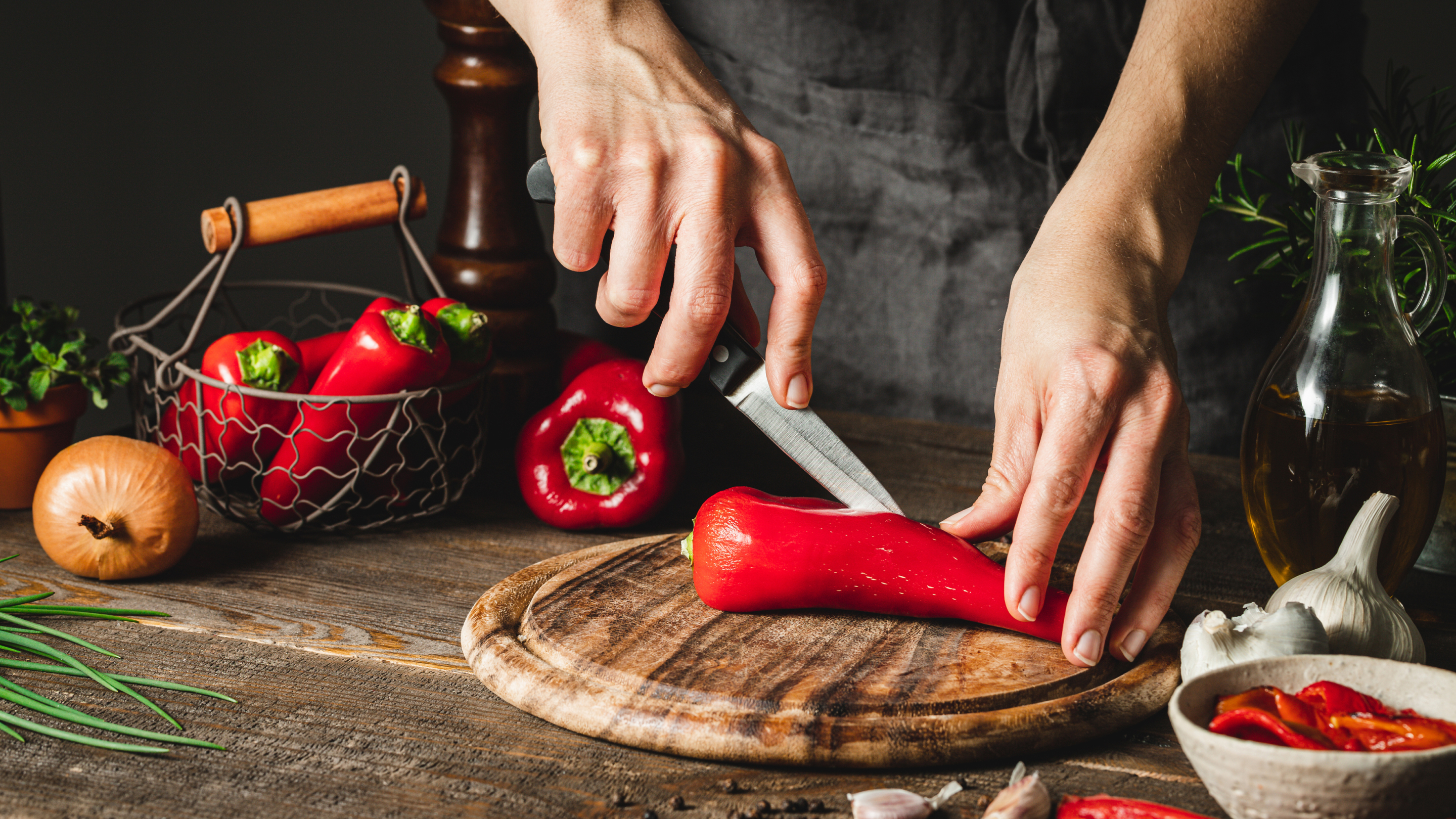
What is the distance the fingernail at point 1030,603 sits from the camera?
101cm

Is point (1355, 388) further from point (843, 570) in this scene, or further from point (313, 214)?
point (313, 214)

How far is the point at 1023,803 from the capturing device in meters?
A: 0.82

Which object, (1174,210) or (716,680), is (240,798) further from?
(1174,210)

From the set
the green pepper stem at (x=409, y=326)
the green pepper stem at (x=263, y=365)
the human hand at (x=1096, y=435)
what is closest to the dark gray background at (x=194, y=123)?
the green pepper stem at (x=263, y=365)

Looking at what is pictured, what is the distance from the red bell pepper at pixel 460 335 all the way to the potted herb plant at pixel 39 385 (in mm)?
396

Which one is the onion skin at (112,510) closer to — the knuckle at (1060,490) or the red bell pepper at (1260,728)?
the knuckle at (1060,490)

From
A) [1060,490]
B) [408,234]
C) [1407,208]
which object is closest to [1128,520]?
[1060,490]

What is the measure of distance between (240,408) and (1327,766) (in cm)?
Result: 119

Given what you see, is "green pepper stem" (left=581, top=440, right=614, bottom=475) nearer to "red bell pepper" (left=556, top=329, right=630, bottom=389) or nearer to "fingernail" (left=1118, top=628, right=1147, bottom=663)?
"red bell pepper" (left=556, top=329, right=630, bottom=389)

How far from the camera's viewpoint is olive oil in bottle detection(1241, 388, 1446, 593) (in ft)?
3.45

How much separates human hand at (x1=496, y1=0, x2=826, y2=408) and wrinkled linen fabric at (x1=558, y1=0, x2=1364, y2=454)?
843mm

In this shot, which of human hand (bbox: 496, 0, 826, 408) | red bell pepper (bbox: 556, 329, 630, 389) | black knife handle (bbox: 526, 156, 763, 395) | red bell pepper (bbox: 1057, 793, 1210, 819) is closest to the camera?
red bell pepper (bbox: 1057, 793, 1210, 819)

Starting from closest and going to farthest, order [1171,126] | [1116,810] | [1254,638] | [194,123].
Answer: [1116,810], [1254,638], [1171,126], [194,123]

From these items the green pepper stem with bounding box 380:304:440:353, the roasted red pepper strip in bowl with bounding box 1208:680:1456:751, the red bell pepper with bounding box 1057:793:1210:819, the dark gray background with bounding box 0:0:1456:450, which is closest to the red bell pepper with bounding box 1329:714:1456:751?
the roasted red pepper strip in bowl with bounding box 1208:680:1456:751
